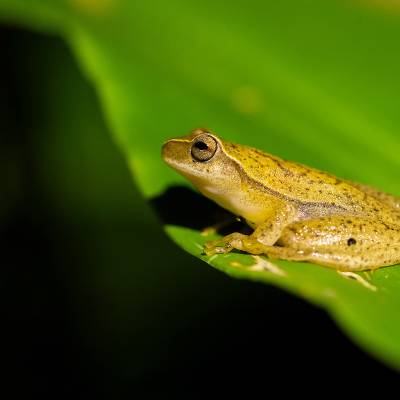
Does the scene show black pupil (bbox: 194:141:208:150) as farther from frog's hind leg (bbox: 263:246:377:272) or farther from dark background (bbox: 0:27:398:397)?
dark background (bbox: 0:27:398:397)

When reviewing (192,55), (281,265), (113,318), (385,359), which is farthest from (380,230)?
(113,318)

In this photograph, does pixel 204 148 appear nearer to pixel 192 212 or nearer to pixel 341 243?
pixel 192 212

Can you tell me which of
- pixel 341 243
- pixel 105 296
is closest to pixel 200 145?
pixel 341 243

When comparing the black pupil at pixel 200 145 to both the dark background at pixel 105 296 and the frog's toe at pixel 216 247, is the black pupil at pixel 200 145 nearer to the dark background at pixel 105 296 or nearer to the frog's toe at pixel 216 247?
the frog's toe at pixel 216 247

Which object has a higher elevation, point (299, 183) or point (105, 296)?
point (299, 183)

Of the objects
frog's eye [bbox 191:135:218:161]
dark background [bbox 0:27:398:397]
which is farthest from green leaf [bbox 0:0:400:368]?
dark background [bbox 0:27:398:397]

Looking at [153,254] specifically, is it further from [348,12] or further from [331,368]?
[348,12]

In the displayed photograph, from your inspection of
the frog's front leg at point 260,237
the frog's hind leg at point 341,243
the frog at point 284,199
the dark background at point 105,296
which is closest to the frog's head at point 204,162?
the frog at point 284,199
